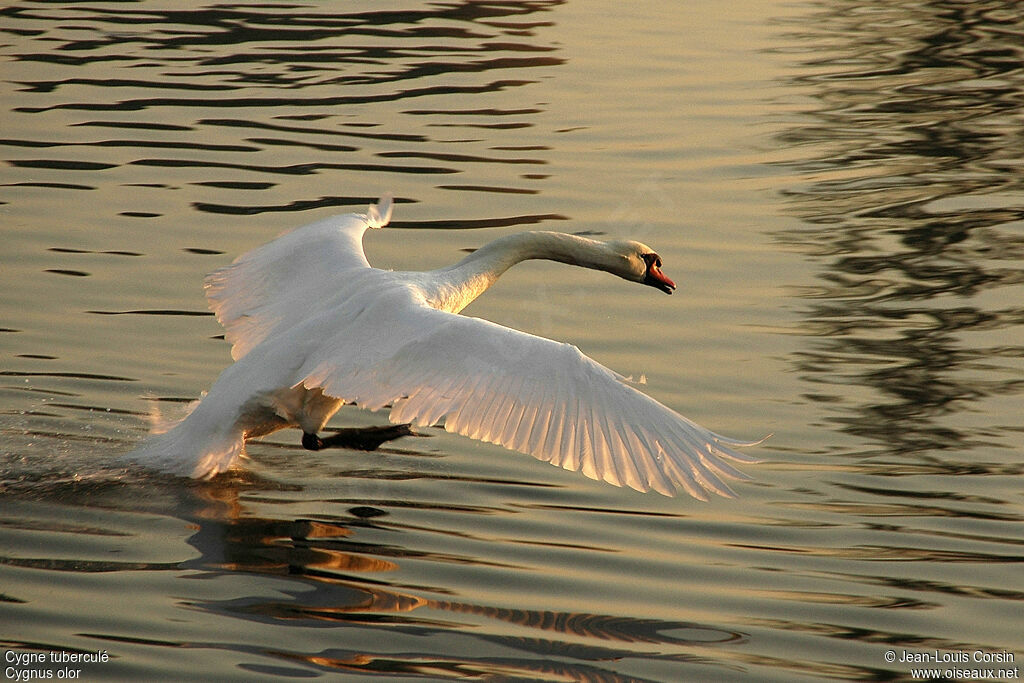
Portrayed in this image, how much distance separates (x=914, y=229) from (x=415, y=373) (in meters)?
6.01

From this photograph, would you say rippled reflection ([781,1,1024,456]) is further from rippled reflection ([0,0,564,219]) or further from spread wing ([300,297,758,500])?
rippled reflection ([0,0,564,219])

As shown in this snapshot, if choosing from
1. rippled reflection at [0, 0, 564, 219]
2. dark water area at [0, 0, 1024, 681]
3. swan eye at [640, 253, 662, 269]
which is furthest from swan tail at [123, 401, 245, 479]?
rippled reflection at [0, 0, 564, 219]

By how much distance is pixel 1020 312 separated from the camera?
9539mm

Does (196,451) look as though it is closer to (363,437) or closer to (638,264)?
(363,437)

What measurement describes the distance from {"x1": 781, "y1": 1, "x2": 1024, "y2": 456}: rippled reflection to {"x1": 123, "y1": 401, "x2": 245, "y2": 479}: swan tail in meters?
3.20

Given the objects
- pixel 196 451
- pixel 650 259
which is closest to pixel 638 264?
pixel 650 259

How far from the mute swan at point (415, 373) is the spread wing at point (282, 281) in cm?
1

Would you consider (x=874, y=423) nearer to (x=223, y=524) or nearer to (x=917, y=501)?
(x=917, y=501)

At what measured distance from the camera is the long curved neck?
7.57 meters

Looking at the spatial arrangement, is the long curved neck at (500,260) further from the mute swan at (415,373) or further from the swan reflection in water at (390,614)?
the swan reflection in water at (390,614)

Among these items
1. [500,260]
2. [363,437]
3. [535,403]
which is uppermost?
[535,403]

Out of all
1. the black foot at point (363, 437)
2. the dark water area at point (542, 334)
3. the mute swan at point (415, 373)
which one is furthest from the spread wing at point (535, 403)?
the black foot at point (363, 437)

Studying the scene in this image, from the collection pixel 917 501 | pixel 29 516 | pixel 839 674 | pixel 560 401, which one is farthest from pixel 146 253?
pixel 839 674

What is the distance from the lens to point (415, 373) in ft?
20.7
